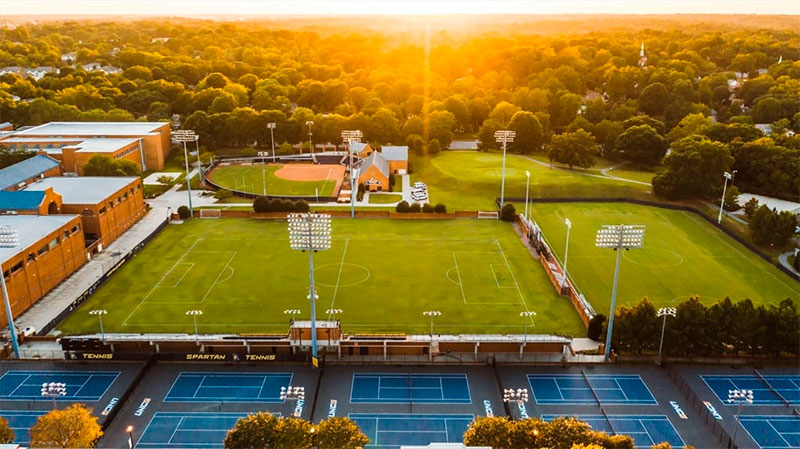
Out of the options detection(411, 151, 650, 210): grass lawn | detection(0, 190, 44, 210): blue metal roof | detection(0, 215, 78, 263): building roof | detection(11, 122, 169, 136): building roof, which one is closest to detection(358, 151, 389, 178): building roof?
detection(411, 151, 650, 210): grass lawn

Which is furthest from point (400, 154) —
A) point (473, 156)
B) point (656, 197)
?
point (656, 197)

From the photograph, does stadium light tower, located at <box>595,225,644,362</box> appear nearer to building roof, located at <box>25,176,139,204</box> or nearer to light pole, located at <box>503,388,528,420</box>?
light pole, located at <box>503,388,528,420</box>

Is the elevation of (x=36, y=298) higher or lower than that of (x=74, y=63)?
lower

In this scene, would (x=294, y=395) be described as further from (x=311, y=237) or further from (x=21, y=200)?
(x=21, y=200)

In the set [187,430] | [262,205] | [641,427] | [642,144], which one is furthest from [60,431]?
[642,144]

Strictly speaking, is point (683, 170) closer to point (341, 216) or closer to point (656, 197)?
point (656, 197)

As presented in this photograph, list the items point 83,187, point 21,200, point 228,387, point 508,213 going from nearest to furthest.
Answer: point 228,387 < point 21,200 < point 83,187 < point 508,213
